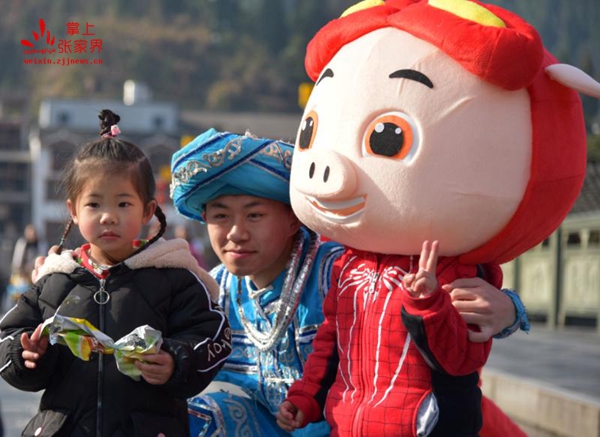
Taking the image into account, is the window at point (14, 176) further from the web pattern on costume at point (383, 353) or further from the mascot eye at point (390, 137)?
the mascot eye at point (390, 137)

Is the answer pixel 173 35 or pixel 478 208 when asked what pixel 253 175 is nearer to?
pixel 478 208


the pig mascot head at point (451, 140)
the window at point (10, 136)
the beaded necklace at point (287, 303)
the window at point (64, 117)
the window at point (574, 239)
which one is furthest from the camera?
the window at point (64, 117)

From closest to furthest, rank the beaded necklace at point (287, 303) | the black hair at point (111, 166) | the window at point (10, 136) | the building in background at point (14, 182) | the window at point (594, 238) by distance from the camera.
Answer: the black hair at point (111, 166) → the beaded necklace at point (287, 303) → the window at point (594, 238) → the building in background at point (14, 182) → the window at point (10, 136)

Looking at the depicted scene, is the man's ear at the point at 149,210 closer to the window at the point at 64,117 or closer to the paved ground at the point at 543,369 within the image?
the paved ground at the point at 543,369

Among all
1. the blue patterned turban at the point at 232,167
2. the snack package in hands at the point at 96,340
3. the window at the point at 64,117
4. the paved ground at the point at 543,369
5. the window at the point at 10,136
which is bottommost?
the paved ground at the point at 543,369

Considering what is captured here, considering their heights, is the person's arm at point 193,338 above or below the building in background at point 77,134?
below

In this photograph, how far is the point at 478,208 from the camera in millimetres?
3680

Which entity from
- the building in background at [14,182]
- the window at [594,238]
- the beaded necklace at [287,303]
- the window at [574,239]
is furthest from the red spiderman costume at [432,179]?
the building in background at [14,182]

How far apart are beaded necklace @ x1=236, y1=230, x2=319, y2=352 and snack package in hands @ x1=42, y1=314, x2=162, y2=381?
98 centimetres

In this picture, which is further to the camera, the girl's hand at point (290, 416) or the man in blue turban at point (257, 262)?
the man in blue turban at point (257, 262)

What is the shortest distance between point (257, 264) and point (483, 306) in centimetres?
102

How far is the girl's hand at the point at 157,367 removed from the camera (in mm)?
3479

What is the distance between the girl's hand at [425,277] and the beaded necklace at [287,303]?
911 millimetres

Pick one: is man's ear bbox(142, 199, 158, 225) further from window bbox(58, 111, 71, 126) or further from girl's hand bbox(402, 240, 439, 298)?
window bbox(58, 111, 71, 126)
